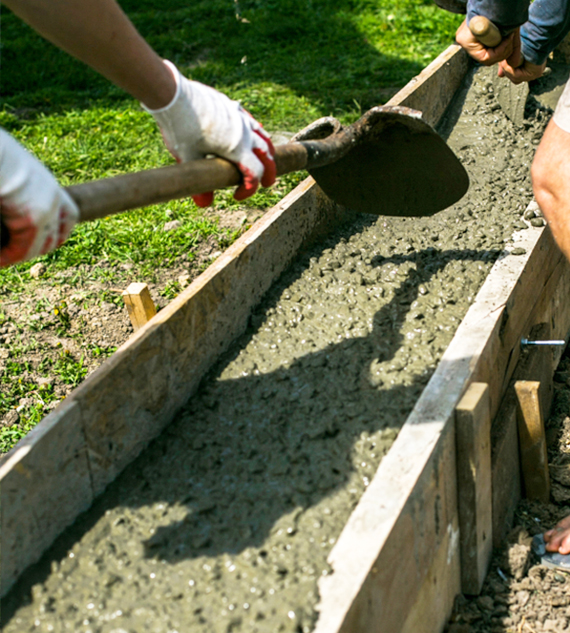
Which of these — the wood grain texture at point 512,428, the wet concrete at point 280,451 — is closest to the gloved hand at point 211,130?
the wet concrete at point 280,451

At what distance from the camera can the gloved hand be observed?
208 cm

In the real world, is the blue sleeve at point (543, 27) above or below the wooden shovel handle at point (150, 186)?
below

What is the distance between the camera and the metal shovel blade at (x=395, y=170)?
9.88 ft

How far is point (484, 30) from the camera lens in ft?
11.5

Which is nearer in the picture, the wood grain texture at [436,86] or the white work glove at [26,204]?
the white work glove at [26,204]

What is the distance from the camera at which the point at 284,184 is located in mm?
4805

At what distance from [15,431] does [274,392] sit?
4.19ft

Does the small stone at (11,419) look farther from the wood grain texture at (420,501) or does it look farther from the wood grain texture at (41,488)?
the wood grain texture at (420,501)

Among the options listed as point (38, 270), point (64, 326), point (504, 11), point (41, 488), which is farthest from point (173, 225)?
point (41, 488)

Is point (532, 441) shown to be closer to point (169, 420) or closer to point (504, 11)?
point (169, 420)

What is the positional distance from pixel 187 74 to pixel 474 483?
226 inches

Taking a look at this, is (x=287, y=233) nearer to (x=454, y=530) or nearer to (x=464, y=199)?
(x=464, y=199)

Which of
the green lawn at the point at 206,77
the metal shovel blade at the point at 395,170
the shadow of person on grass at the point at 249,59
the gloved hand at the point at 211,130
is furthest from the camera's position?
the shadow of person on grass at the point at 249,59

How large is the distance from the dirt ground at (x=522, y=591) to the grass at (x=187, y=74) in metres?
2.00
